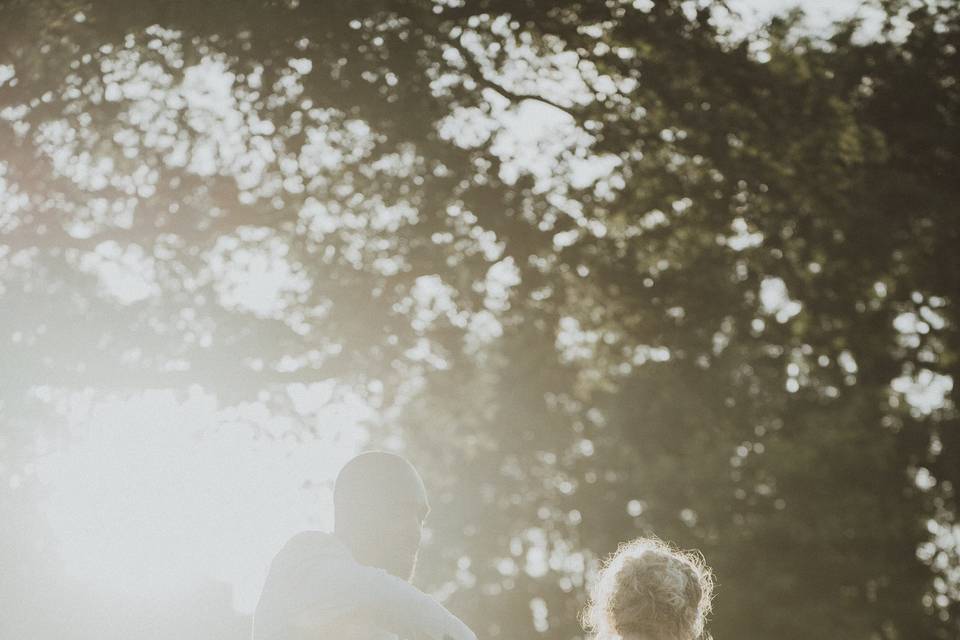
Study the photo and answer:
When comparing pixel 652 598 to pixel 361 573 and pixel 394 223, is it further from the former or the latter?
pixel 394 223

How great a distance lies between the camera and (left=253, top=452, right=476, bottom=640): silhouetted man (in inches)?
168

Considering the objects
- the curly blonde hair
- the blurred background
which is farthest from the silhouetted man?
the blurred background

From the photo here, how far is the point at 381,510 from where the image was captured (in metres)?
4.78

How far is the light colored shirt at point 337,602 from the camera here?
4242 millimetres

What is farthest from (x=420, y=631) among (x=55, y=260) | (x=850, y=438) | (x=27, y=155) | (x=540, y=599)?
(x=540, y=599)

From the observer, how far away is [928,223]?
656 inches

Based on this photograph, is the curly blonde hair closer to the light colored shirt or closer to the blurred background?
the light colored shirt

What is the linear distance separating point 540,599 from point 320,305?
25867 mm

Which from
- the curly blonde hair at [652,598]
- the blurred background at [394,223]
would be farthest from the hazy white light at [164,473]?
the curly blonde hair at [652,598]

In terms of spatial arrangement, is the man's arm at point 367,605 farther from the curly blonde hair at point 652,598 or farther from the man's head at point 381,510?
the curly blonde hair at point 652,598

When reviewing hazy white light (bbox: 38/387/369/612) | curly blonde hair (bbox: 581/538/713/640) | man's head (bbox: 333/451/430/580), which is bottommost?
hazy white light (bbox: 38/387/369/612)

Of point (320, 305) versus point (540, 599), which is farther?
point (540, 599)

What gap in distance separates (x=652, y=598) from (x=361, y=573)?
2246 millimetres

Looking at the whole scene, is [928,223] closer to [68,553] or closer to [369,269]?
[369,269]
